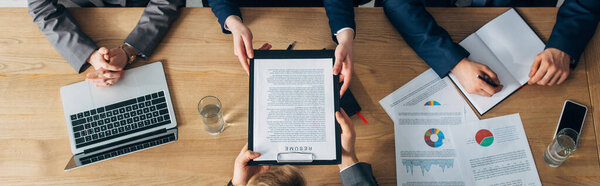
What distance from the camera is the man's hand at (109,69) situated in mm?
1030

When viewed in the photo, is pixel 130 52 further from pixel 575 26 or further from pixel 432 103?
pixel 575 26

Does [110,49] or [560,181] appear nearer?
[560,181]

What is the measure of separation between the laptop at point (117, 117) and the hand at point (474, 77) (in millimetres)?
886

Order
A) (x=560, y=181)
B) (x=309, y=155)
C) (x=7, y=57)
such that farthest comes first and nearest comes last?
1. (x=7, y=57)
2. (x=560, y=181)
3. (x=309, y=155)

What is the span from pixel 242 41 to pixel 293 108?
300 mm

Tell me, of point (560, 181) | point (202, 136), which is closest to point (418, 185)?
point (560, 181)

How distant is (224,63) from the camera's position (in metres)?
1.10

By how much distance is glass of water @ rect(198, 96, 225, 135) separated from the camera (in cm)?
96

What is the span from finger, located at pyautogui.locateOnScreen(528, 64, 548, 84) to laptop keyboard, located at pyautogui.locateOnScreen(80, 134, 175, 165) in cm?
110

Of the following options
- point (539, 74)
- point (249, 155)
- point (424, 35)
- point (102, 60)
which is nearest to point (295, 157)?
point (249, 155)

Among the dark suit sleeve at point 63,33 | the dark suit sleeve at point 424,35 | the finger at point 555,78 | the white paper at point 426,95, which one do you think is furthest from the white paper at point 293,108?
the finger at point 555,78

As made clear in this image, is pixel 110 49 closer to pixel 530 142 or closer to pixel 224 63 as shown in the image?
pixel 224 63

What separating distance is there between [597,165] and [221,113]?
1081 millimetres

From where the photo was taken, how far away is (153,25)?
1102mm
